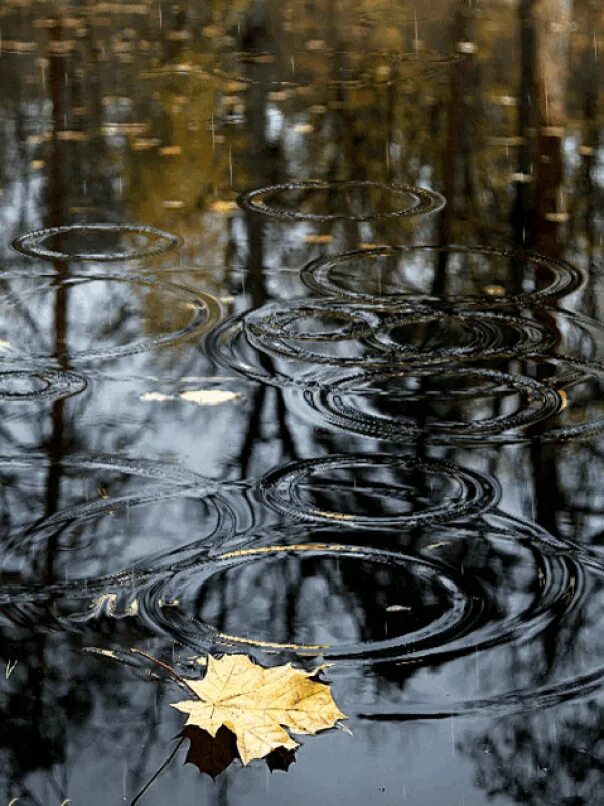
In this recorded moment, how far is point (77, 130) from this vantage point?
10.2 m

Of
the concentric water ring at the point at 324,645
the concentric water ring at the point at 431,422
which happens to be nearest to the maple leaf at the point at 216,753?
the concentric water ring at the point at 324,645

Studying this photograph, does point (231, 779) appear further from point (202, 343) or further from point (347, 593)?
point (202, 343)

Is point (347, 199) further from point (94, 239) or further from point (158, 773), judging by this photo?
point (158, 773)

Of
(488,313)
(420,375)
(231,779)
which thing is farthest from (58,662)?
(488,313)

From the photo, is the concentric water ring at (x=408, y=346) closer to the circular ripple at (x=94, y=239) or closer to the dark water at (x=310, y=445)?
the dark water at (x=310, y=445)

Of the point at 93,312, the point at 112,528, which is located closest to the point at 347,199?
the point at 93,312

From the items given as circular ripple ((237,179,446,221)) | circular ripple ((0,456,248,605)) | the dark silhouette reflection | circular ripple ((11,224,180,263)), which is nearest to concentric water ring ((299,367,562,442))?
circular ripple ((0,456,248,605))

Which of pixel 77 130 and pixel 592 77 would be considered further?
pixel 592 77

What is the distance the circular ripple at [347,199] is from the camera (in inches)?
318

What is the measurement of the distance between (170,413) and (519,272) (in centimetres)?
252

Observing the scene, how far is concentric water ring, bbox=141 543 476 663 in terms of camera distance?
138 inches

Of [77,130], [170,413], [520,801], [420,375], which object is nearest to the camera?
[520,801]

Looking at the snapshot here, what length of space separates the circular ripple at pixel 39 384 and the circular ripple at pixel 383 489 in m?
1.11

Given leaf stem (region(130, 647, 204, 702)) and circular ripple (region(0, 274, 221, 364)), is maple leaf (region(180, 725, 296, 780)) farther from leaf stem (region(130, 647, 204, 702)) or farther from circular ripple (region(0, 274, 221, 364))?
circular ripple (region(0, 274, 221, 364))
